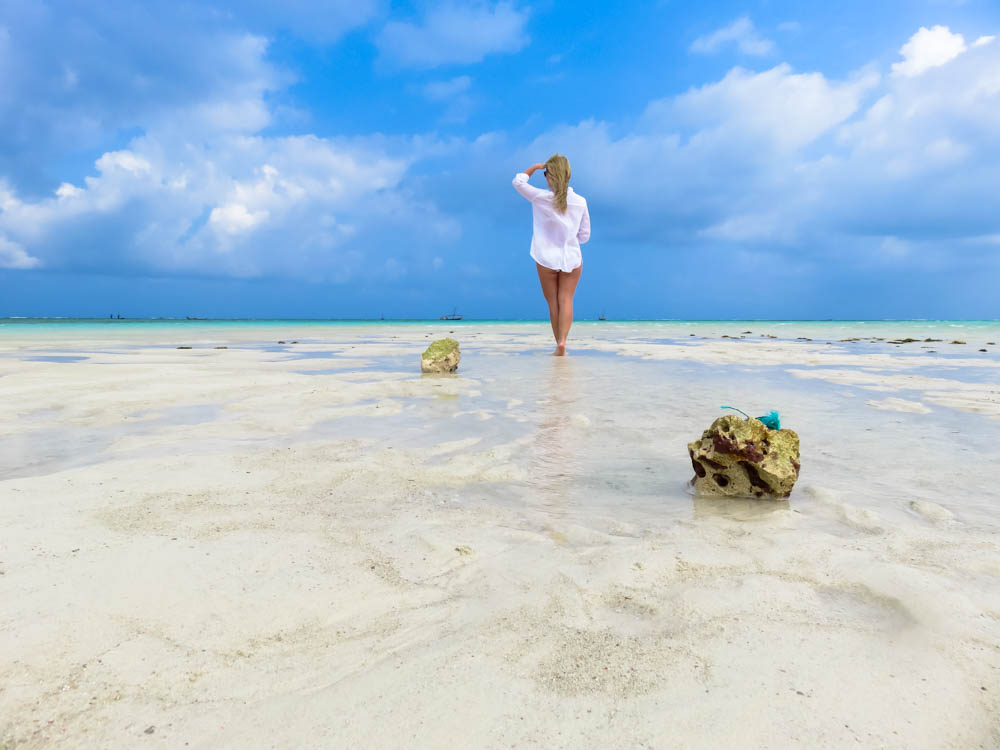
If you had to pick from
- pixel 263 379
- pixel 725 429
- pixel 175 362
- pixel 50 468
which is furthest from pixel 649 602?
pixel 175 362

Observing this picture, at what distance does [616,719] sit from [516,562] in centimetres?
72

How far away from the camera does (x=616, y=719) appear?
3.76 feet

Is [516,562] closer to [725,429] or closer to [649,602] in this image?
[649,602]

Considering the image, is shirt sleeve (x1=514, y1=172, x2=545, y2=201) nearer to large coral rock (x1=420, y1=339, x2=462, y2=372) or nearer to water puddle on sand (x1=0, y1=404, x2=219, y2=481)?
large coral rock (x1=420, y1=339, x2=462, y2=372)

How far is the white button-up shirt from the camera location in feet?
29.0

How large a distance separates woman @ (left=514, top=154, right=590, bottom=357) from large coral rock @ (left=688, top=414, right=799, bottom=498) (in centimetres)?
668

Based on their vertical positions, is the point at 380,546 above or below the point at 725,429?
below

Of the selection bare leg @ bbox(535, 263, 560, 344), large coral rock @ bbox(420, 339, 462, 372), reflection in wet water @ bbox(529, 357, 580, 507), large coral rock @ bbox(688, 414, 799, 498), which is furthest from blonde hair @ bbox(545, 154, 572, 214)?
large coral rock @ bbox(688, 414, 799, 498)

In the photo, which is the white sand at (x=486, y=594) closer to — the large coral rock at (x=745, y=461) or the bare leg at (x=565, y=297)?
the large coral rock at (x=745, y=461)

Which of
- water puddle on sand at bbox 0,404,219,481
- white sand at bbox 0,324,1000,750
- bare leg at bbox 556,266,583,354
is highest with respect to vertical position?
bare leg at bbox 556,266,583,354

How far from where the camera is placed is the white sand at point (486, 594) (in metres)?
1.15

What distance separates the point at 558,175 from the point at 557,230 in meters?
0.84

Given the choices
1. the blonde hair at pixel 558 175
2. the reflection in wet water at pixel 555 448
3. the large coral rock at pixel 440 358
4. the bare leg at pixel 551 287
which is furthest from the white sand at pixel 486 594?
the bare leg at pixel 551 287

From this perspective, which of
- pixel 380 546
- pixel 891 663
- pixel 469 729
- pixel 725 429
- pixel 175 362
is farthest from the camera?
pixel 175 362
